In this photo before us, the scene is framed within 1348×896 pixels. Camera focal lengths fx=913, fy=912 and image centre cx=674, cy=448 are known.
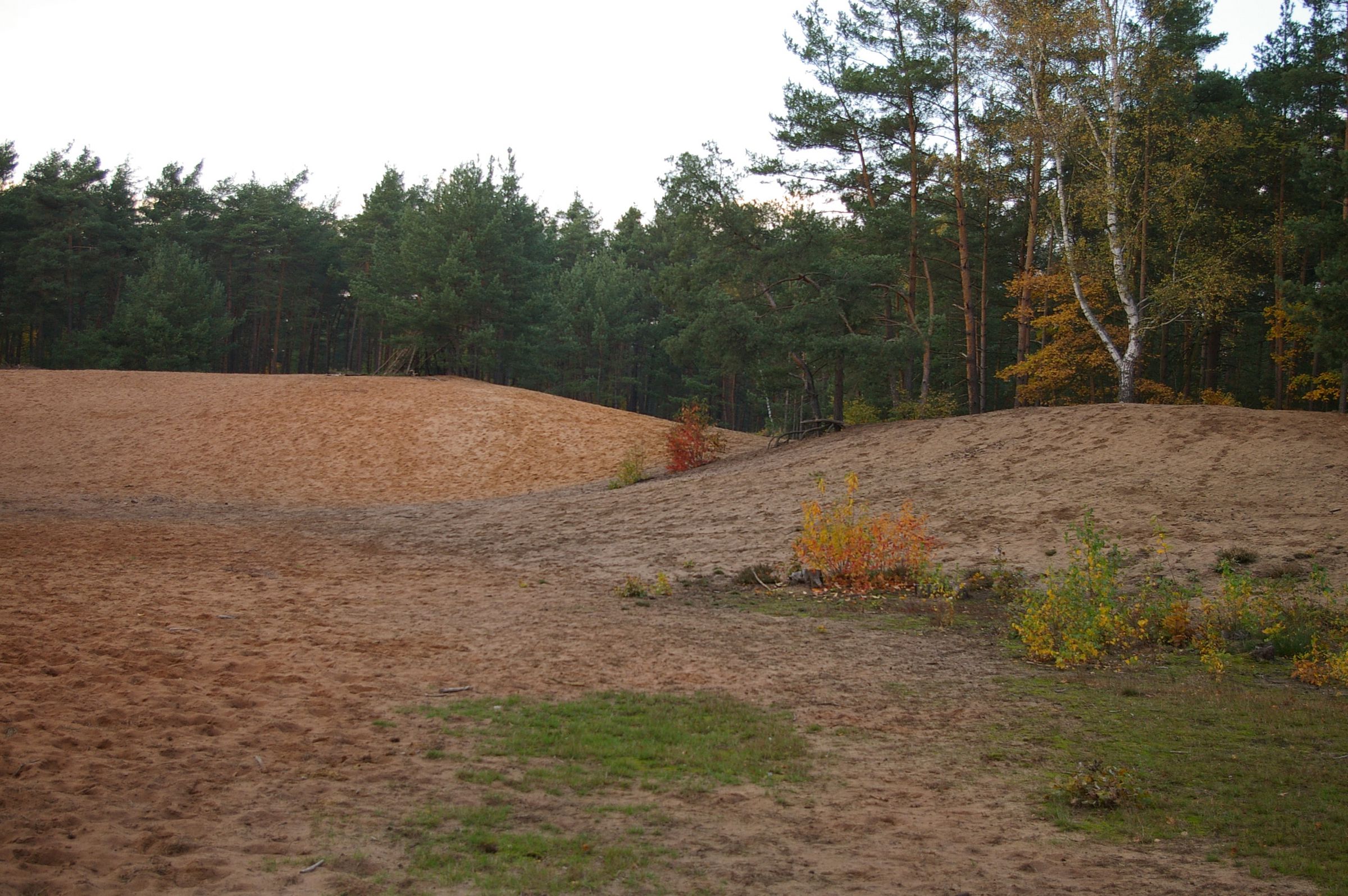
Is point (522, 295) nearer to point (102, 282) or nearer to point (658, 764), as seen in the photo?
point (102, 282)

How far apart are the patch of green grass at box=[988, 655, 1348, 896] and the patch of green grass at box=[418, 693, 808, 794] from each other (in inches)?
60.0

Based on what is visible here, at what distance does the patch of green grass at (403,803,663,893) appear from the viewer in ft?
12.9

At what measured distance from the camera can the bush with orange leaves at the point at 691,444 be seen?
2477 cm

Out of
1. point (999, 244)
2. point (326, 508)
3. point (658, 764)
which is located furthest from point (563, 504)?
point (999, 244)

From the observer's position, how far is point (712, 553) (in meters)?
14.2

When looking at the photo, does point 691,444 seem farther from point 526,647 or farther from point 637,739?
point 637,739

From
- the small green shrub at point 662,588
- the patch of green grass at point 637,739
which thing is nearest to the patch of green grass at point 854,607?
the small green shrub at point 662,588

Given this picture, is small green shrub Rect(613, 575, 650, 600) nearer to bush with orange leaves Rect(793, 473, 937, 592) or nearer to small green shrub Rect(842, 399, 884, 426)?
bush with orange leaves Rect(793, 473, 937, 592)

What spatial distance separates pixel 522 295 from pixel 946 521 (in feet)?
116

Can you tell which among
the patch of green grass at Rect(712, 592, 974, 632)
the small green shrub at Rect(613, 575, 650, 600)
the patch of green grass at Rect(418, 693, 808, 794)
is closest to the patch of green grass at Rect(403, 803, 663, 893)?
the patch of green grass at Rect(418, 693, 808, 794)

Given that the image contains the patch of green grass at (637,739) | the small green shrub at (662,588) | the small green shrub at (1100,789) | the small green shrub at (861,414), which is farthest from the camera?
the small green shrub at (861,414)

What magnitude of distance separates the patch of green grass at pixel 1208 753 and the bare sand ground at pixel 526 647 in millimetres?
275

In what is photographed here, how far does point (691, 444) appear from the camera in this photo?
2502 centimetres

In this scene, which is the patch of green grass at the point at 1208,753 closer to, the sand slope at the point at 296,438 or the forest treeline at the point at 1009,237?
the forest treeline at the point at 1009,237
